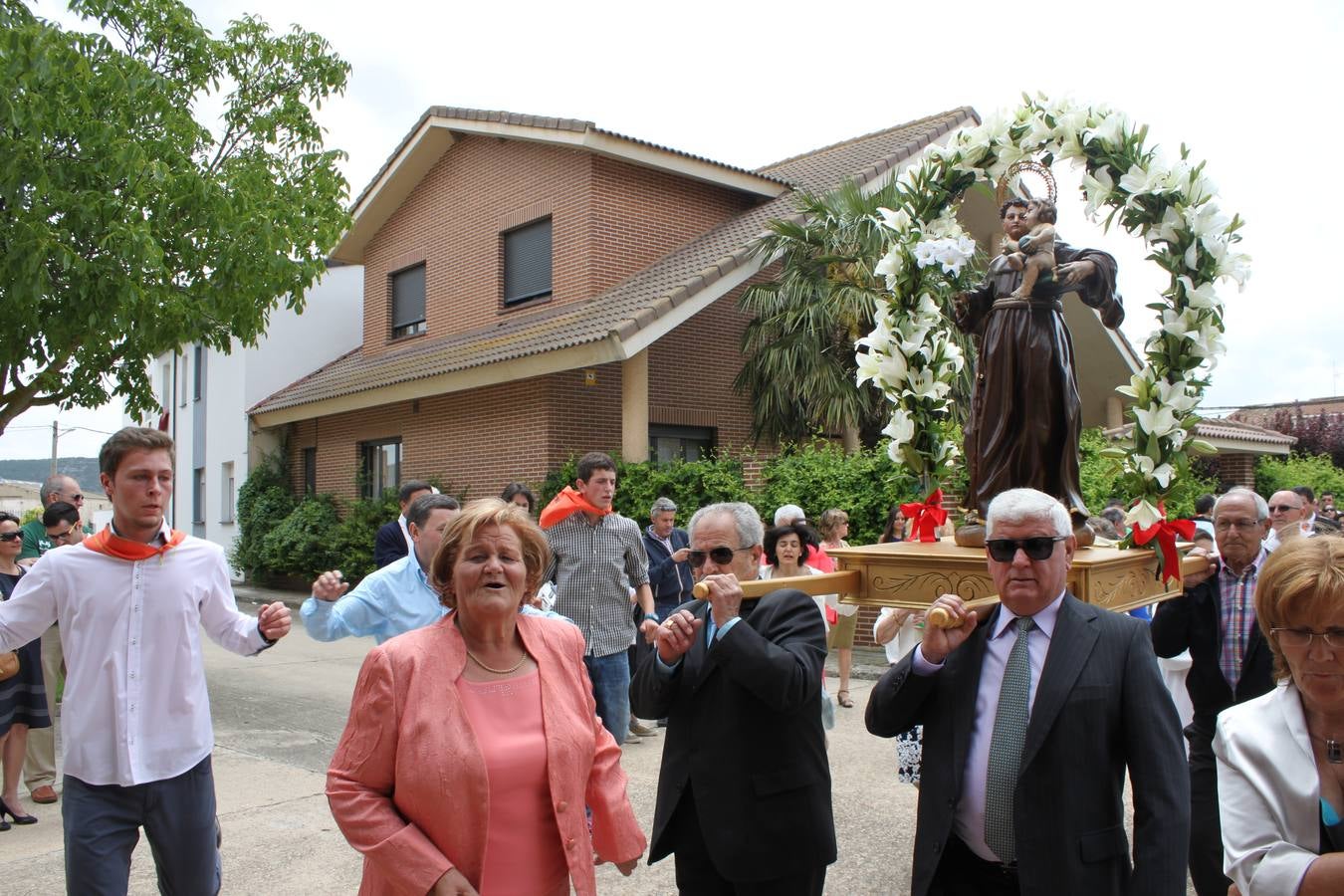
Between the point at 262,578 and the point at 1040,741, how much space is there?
2144cm

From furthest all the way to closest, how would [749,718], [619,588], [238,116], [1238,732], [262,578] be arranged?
[262,578], [238,116], [619,588], [749,718], [1238,732]

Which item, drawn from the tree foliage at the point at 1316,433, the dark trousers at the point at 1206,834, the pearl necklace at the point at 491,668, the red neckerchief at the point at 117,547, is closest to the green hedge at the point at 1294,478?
the tree foliage at the point at 1316,433

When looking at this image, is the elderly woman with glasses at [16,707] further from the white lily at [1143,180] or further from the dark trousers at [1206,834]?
the white lily at [1143,180]

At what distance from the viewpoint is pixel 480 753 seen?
2.65 meters

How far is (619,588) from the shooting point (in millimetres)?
6949

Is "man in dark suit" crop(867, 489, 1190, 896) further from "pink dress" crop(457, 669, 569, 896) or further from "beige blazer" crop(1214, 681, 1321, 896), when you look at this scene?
"pink dress" crop(457, 669, 569, 896)

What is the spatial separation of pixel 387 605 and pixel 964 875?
2.55 metres

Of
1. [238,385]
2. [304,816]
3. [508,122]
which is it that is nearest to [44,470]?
[238,385]

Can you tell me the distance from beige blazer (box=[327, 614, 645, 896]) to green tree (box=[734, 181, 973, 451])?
11071mm


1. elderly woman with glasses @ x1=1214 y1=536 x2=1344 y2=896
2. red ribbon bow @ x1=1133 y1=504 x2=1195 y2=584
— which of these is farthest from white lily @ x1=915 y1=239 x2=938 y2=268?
elderly woman with glasses @ x1=1214 y1=536 x2=1344 y2=896

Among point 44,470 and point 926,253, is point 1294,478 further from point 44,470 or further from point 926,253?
point 44,470

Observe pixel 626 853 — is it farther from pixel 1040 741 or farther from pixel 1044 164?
pixel 1044 164

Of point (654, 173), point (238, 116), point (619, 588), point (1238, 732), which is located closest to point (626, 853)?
point (1238, 732)

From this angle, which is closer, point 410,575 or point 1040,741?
point 1040,741
